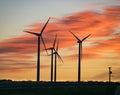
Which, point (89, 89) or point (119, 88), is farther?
point (89, 89)

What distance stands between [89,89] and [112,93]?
255 inches

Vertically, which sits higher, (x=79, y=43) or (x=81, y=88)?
(x=79, y=43)

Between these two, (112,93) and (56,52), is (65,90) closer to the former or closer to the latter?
(112,93)

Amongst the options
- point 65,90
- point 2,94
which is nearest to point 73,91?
point 65,90

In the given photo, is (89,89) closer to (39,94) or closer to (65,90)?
(65,90)

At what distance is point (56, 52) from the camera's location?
180 metres

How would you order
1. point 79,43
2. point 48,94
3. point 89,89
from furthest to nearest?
1. point 79,43
2. point 89,89
3. point 48,94

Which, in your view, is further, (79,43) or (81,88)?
(79,43)

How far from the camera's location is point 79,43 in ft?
567

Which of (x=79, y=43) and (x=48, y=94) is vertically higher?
(x=79, y=43)

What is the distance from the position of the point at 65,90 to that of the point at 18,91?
14.3 metres

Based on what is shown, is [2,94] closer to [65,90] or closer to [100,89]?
[65,90]

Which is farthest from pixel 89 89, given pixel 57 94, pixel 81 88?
pixel 57 94

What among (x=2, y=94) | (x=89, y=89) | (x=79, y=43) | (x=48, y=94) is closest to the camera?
(x=2, y=94)
